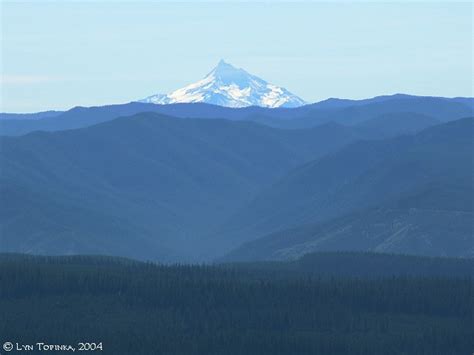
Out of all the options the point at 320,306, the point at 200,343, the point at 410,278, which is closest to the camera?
the point at 200,343

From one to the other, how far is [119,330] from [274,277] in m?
46.8

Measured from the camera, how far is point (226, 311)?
556 ft

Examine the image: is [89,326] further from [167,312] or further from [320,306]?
[320,306]

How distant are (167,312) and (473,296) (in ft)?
123

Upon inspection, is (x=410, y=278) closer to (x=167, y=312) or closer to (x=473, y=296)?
(x=473, y=296)

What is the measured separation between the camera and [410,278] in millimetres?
192250

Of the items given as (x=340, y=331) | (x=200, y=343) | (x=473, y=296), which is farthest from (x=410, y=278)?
(x=200, y=343)

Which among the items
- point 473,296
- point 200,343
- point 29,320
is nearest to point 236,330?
point 200,343

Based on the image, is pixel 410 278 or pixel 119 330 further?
pixel 410 278

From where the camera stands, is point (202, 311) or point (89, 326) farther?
point (202, 311)

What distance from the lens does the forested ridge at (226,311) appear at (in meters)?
152

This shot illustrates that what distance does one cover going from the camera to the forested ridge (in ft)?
499

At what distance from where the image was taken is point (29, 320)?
520 ft

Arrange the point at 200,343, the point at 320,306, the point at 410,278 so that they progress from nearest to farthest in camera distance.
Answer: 1. the point at 200,343
2. the point at 320,306
3. the point at 410,278
